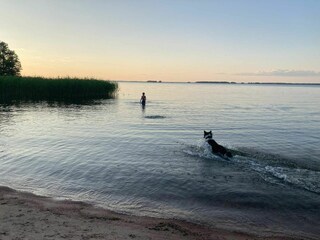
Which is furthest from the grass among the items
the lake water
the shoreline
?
the shoreline

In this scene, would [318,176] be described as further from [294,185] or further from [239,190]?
[239,190]

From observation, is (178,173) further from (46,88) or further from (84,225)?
(46,88)

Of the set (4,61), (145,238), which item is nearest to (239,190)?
(145,238)

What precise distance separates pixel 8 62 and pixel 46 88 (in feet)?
A: 157

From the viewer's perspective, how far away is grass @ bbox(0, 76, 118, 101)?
61.2 metres

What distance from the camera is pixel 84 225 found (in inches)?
344

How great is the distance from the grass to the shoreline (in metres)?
54.9

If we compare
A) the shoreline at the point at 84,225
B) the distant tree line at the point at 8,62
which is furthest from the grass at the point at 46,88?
the shoreline at the point at 84,225

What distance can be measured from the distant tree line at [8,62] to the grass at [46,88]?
141ft

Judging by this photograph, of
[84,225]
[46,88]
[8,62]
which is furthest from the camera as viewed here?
[8,62]

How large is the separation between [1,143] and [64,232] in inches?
618

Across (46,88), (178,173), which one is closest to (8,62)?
(46,88)

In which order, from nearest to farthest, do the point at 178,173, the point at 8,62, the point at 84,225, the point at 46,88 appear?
the point at 84,225 < the point at 178,173 < the point at 46,88 < the point at 8,62

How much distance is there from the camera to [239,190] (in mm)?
13328
